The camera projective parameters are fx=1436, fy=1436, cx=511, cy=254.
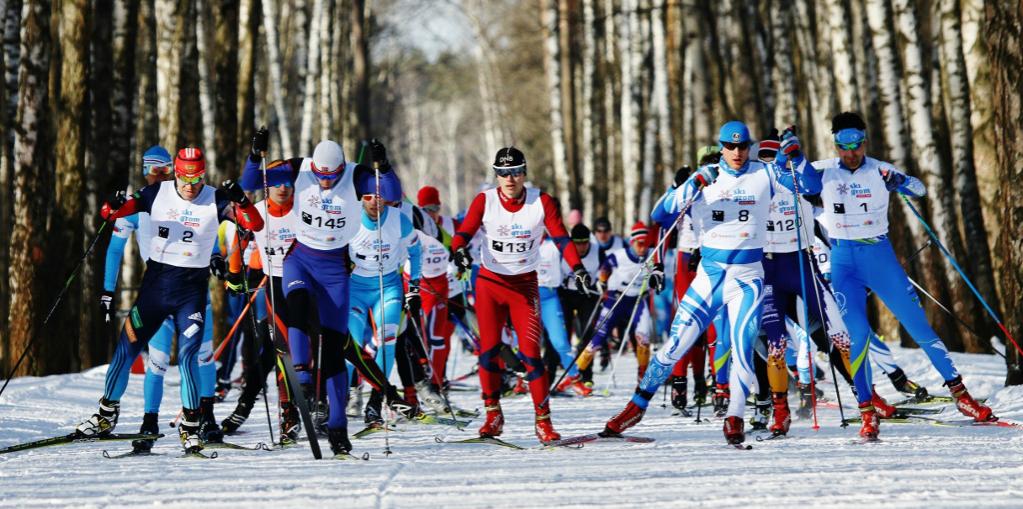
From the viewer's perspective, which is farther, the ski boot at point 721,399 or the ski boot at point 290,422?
the ski boot at point 721,399

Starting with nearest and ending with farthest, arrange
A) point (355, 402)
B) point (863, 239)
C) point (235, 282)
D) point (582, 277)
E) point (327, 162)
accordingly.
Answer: point (327, 162), point (582, 277), point (863, 239), point (235, 282), point (355, 402)

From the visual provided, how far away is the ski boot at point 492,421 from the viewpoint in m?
10.5

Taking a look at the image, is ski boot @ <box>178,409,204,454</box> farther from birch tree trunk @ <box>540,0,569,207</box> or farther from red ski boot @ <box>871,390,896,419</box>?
birch tree trunk @ <box>540,0,569,207</box>

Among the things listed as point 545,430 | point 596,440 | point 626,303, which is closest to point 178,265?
point 545,430

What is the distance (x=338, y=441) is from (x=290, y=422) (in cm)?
140

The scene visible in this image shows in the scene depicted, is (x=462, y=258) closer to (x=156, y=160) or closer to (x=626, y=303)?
(x=156, y=160)

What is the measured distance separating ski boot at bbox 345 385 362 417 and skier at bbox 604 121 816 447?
374 centimetres

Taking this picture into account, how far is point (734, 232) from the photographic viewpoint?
985cm

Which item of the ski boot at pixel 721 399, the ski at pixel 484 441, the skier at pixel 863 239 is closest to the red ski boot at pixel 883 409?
the skier at pixel 863 239

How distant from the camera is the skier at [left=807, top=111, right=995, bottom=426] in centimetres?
1067

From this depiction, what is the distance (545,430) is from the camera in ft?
33.2

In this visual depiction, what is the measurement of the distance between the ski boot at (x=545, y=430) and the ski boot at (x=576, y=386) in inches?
202

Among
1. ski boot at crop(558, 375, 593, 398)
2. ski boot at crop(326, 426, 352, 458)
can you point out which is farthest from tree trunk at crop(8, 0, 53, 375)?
ski boot at crop(326, 426, 352, 458)

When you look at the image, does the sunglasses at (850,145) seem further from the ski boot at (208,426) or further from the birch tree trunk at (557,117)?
the birch tree trunk at (557,117)
